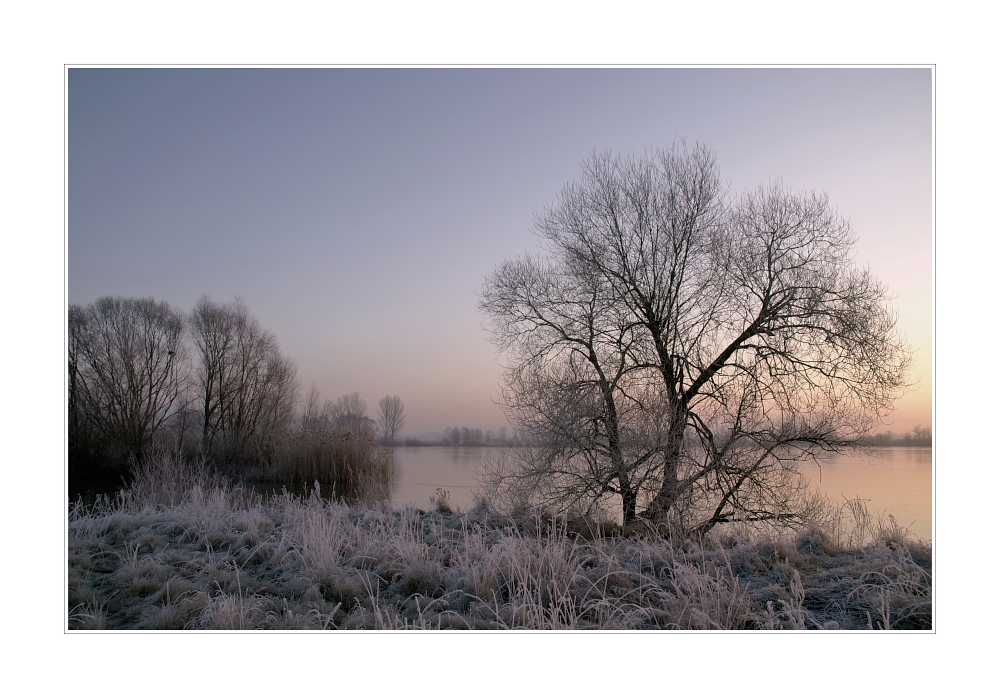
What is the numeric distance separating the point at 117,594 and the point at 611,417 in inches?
200

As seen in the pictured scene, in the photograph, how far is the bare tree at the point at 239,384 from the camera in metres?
10.2

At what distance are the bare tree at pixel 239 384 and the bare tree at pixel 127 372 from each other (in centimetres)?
87

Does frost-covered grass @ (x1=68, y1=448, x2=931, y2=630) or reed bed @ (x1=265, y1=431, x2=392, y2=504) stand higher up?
frost-covered grass @ (x1=68, y1=448, x2=931, y2=630)

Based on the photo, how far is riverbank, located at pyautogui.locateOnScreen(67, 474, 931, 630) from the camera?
2992 millimetres

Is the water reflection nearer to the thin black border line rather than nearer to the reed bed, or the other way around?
the thin black border line

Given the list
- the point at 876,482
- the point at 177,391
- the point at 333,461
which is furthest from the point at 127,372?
the point at 876,482

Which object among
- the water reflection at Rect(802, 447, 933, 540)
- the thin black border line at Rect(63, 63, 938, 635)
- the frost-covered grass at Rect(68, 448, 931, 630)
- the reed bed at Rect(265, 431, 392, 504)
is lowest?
the reed bed at Rect(265, 431, 392, 504)

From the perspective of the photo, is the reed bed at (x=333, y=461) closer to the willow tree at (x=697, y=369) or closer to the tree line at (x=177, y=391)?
the tree line at (x=177, y=391)

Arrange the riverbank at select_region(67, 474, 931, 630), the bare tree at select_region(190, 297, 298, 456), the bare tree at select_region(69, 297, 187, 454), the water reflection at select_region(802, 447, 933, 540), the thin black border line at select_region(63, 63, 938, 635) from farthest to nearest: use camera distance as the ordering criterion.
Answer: the bare tree at select_region(190, 297, 298, 456), the bare tree at select_region(69, 297, 187, 454), the water reflection at select_region(802, 447, 933, 540), the thin black border line at select_region(63, 63, 938, 635), the riverbank at select_region(67, 474, 931, 630)

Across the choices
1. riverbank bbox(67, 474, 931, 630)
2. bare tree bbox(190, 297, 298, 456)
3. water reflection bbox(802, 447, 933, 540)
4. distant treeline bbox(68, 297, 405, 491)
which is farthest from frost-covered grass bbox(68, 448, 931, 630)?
bare tree bbox(190, 297, 298, 456)

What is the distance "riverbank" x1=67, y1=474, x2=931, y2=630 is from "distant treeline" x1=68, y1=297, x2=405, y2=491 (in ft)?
12.4

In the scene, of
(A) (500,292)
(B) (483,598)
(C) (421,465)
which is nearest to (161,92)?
(A) (500,292)
